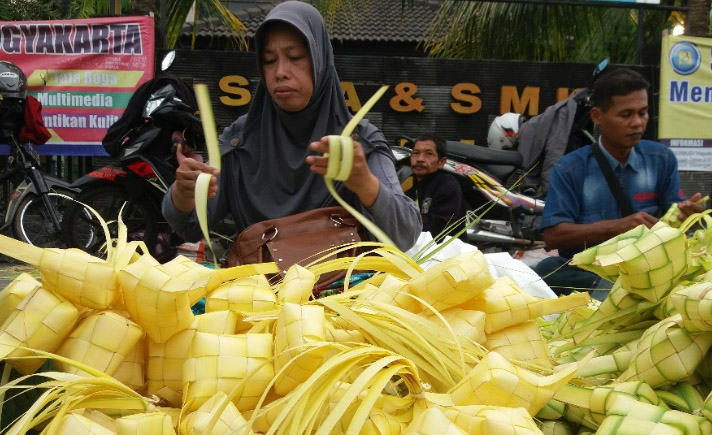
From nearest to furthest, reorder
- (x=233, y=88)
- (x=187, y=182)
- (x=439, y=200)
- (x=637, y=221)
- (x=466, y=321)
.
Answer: (x=466, y=321) → (x=187, y=182) → (x=637, y=221) → (x=439, y=200) → (x=233, y=88)

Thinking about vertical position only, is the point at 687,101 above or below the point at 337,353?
below

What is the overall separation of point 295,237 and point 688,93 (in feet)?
20.8

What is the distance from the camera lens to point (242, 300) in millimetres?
1011

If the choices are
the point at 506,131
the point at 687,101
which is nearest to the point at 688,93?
the point at 687,101

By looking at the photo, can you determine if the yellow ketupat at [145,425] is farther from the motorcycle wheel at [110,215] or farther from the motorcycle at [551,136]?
the motorcycle at [551,136]

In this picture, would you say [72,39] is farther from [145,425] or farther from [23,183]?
[145,425]

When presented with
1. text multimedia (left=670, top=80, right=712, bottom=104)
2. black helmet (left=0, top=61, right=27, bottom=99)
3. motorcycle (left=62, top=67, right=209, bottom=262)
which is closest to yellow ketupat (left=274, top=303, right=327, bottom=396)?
motorcycle (left=62, top=67, right=209, bottom=262)

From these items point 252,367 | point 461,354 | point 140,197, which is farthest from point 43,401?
point 140,197

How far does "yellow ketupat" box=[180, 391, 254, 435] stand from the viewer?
2.54ft

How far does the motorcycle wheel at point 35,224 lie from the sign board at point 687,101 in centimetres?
529

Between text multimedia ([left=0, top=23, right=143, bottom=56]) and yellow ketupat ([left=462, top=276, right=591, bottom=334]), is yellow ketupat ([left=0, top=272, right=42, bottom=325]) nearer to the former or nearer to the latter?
yellow ketupat ([left=462, top=276, right=591, bottom=334])

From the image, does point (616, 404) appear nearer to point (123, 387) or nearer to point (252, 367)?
point (252, 367)

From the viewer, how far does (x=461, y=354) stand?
0.90 m

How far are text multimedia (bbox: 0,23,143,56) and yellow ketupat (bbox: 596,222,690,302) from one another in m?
6.03
